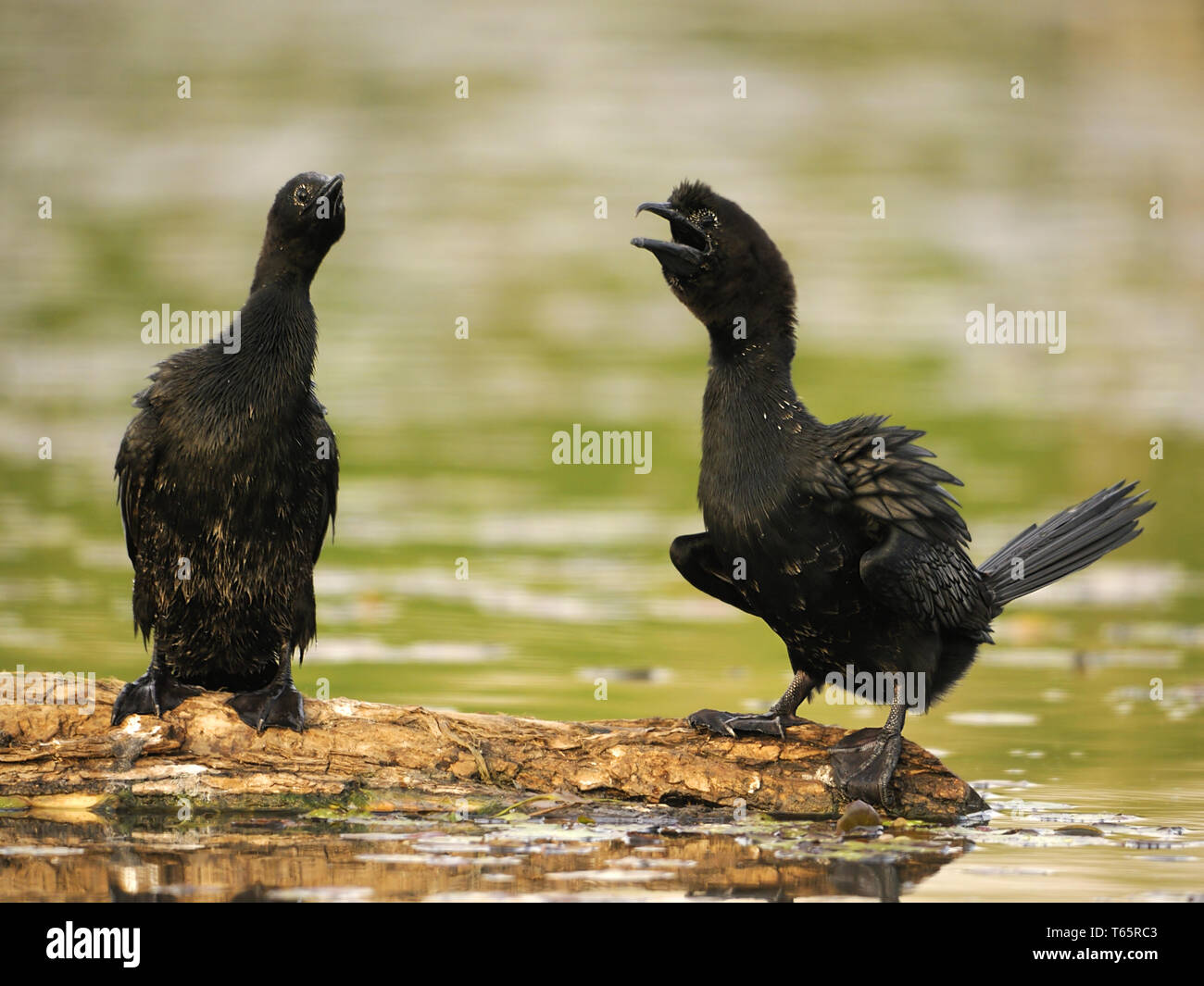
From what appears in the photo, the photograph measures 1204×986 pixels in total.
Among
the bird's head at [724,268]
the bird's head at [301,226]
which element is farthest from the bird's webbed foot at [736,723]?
the bird's head at [301,226]

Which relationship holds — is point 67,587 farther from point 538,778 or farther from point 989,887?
point 989,887

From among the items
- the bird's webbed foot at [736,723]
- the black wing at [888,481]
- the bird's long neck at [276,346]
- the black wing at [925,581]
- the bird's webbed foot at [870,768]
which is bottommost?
the bird's webbed foot at [870,768]

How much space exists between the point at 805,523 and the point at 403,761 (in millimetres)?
1642

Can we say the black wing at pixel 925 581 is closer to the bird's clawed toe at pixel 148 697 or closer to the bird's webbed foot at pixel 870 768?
the bird's webbed foot at pixel 870 768

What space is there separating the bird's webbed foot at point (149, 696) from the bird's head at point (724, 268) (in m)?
2.34

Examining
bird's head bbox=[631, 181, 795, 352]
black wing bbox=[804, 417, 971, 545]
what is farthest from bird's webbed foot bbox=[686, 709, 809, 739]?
bird's head bbox=[631, 181, 795, 352]

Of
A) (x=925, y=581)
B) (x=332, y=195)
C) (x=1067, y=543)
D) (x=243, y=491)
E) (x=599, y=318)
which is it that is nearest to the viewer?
(x=925, y=581)

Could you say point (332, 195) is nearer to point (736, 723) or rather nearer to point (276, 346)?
point (276, 346)

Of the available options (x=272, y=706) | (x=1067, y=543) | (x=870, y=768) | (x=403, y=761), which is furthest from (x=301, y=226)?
(x=1067, y=543)

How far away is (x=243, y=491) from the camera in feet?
20.6

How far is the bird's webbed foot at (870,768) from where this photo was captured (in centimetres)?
609

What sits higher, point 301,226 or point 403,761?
point 301,226

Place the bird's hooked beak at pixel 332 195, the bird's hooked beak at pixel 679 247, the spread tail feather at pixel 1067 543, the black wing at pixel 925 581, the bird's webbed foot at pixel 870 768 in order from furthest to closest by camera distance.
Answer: the spread tail feather at pixel 1067 543
the bird's hooked beak at pixel 332 195
the bird's hooked beak at pixel 679 247
the bird's webbed foot at pixel 870 768
the black wing at pixel 925 581

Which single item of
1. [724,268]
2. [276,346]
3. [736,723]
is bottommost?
[736,723]
